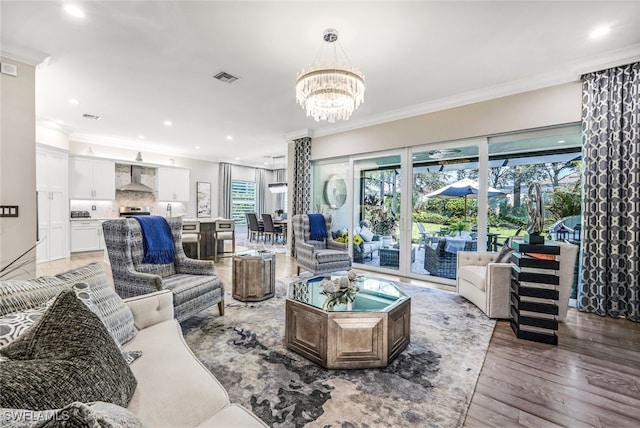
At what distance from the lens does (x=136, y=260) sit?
2.82 meters

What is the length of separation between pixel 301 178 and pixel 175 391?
564cm

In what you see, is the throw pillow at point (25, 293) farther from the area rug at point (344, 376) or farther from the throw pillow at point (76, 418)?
the area rug at point (344, 376)

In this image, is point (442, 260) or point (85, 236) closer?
point (442, 260)

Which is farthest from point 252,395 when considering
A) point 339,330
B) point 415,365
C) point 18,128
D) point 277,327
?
point 18,128

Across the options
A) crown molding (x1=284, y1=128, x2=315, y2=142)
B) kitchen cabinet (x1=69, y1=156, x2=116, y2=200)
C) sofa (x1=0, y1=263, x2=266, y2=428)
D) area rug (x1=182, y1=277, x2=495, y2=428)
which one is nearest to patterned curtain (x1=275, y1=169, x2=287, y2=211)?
crown molding (x1=284, y1=128, x2=315, y2=142)

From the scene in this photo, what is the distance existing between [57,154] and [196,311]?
20.0ft

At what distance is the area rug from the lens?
1.68m

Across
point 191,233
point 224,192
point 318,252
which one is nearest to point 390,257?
point 318,252

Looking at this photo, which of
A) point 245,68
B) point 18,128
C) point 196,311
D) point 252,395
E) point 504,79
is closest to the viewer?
point 252,395

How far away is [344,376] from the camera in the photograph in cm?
206

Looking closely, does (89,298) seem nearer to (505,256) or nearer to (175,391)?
(175,391)

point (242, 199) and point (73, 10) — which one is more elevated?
point (73, 10)

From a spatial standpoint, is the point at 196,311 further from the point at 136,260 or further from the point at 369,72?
the point at 369,72

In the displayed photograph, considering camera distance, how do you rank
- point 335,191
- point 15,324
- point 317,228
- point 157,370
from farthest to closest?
point 335,191 → point 317,228 → point 157,370 → point 15,324
